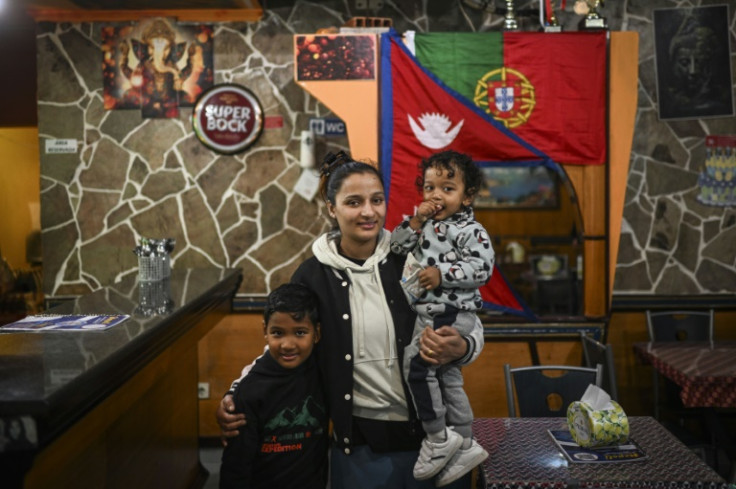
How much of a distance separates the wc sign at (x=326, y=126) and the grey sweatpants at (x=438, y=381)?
3.00 metres

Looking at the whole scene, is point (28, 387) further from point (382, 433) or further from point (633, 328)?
point (633, 328)

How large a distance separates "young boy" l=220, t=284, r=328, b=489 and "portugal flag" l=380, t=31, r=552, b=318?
2086 millimetres

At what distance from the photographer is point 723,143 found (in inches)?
190

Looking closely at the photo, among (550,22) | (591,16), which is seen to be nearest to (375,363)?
(550,22)

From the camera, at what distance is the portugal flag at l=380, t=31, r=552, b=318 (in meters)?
3.99

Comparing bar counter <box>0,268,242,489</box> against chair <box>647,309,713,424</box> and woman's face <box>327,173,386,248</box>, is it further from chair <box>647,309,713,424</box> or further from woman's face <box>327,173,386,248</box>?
chair <box>647,309,713,424</box>

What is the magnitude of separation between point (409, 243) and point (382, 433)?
2.01 ft

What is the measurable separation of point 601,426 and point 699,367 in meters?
1.71

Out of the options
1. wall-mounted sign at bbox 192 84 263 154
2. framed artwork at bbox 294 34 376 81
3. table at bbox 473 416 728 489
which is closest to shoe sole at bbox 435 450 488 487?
table at bbox 473 416 728 489

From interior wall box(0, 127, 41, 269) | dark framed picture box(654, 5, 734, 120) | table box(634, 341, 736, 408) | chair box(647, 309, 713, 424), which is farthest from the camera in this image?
interior wall box(0, 127, 41, 269)

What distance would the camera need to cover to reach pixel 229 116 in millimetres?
4887

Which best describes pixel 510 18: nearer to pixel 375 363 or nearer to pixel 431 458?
pixel 375 363

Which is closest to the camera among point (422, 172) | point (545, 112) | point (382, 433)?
point (382, 433)

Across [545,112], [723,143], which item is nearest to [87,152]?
[545,112]
